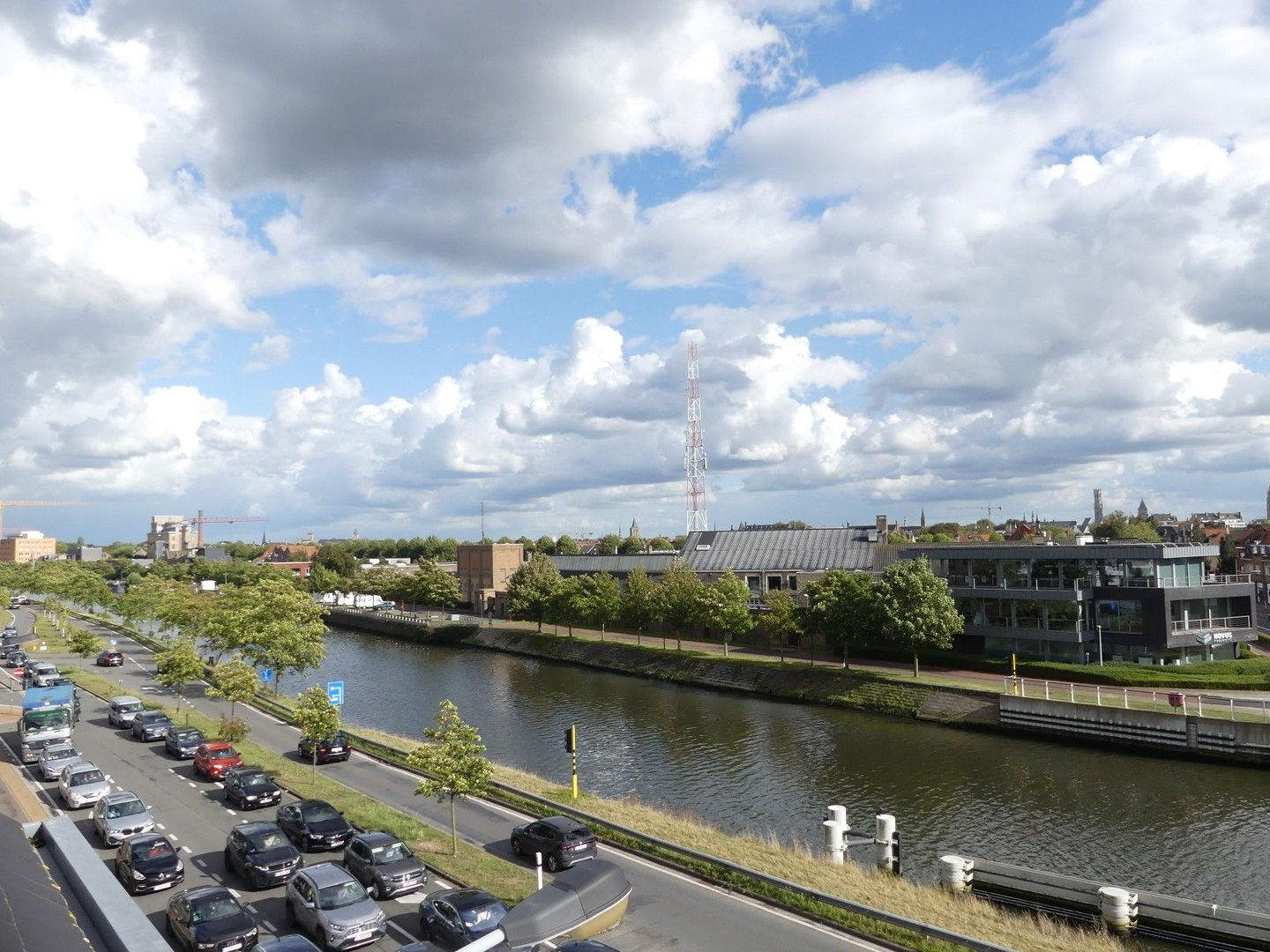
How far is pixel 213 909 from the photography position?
19.6 m

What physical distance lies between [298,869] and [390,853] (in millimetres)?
2322

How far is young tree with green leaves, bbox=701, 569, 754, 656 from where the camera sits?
76.1 m

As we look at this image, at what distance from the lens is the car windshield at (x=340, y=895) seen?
20.3 metres

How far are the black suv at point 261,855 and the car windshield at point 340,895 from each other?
399 cm

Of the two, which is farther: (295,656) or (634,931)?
(295,656)

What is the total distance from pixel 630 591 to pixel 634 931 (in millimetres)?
67807

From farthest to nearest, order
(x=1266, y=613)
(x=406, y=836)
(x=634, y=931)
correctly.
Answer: (x=1266, y=613) < (x=406, y=836) < (x=634, y=931)

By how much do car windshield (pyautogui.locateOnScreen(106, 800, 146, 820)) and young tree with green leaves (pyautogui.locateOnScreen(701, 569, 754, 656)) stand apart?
173 feet

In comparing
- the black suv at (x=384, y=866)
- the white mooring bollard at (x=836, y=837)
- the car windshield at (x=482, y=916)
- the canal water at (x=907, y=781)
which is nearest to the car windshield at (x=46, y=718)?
the canal water at (x=907, y=781)

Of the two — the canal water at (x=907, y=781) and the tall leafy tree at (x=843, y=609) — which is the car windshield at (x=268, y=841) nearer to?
the canal water at (x=907, y=781)

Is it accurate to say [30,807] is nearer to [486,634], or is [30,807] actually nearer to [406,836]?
[406,836]

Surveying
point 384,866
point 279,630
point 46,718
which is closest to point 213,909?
point 384,866

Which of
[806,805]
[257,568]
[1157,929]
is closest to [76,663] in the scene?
[806,805]

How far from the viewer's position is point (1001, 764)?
4272 cm
